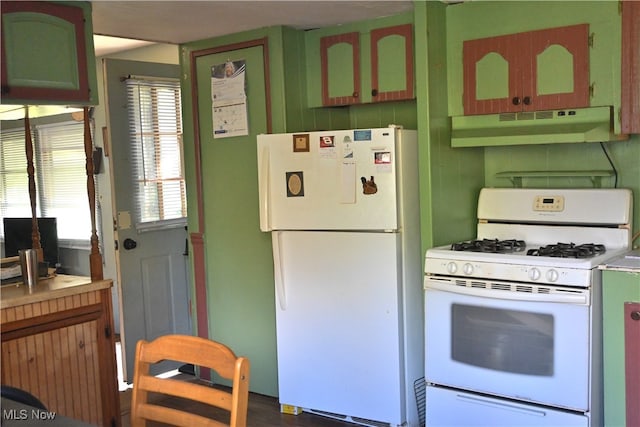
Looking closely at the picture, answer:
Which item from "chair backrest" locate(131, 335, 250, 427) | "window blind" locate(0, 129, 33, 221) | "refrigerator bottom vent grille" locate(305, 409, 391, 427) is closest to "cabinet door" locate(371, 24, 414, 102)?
"refrigerator bottom vent grille" locate(305, 409, 391, 427)

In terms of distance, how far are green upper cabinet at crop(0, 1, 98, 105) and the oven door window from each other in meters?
2.00

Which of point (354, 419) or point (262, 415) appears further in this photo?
point (262, 415)

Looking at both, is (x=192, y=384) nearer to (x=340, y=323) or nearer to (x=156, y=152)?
(x=340, y=323)

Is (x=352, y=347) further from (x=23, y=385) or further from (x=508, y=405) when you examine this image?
(x=23, y=385)

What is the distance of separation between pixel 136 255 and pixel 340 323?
1.55 metres

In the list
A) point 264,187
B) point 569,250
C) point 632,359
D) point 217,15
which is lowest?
point 632,359

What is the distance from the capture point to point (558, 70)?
9.63 ft

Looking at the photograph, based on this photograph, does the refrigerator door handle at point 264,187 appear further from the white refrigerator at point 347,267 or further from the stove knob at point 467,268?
the stove knob at point 467,268

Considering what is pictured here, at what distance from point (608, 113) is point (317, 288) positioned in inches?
63.9

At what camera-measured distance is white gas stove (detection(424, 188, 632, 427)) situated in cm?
260

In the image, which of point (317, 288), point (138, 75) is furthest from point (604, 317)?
point (138, 75)

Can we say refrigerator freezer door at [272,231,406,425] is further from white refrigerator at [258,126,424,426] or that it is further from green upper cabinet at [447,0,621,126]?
green upper cabinet at [447,0,621,126]

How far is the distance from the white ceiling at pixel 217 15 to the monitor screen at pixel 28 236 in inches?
68.0

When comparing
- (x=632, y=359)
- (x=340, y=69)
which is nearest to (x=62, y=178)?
(x=340, y=69)
